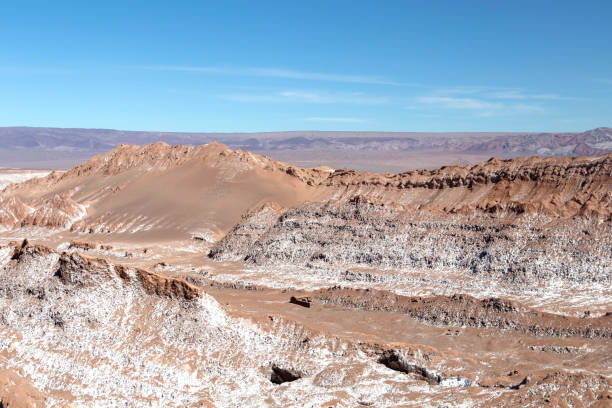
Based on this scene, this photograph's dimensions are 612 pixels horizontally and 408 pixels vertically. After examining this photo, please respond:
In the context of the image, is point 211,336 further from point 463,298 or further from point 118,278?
point 463,298

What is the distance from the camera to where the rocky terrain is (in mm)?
15242

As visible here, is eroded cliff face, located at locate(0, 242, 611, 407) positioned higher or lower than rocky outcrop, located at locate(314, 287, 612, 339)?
higher

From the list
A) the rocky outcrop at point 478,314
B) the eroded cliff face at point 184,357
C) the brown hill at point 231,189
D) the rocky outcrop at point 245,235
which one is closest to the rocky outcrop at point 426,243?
the rocky outcrop at point 245,235

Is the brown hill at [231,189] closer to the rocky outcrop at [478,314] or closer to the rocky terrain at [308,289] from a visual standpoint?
the rocky terrain at [308,289]

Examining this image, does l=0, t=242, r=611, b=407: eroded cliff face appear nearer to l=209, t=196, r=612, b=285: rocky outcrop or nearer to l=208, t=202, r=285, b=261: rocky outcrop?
l=209, t=196, r=612, b=285: rocky outcrop

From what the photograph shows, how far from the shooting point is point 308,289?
3338cm

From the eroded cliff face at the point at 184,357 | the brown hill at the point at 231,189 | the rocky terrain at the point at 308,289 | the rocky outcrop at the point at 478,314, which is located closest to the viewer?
the eroded cliff face at the point at 184,357

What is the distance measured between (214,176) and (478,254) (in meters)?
34.8

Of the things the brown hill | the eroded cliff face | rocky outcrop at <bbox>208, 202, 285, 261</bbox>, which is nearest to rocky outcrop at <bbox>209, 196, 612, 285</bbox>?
rocky outcrop at <bbox>208, 202, 285, 261</bbox>

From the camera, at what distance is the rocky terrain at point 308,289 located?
15242 mm

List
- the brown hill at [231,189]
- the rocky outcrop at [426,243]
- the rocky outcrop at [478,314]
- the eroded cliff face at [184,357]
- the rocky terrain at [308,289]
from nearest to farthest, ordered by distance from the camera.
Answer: the eroded cliff face at [184,357] → the rocky terrain at [308,289] → the rocky outcrop at [478,314] → the rocky outcrop at [426,243] → the brown hill at [231,189]

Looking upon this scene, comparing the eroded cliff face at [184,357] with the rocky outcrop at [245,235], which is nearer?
the eroded cliff face at [184,357]

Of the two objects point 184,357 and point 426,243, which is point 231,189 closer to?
→ point 426,243

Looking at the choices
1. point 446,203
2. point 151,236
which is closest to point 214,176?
point 151,236
